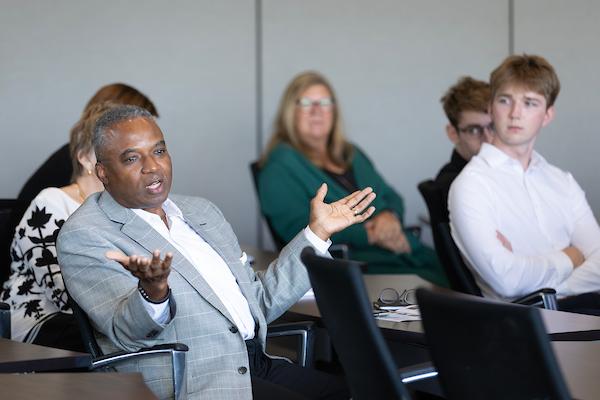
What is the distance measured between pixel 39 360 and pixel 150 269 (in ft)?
0.96

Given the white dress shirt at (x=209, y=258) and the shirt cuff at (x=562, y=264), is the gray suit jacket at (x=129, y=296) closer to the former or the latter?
the white dress shirt at (x=209, y=258)

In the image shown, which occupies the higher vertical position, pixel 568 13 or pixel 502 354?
pixel 568 13

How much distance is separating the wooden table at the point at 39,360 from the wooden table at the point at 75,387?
0.20 feet

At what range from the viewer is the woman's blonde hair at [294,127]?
4059 mm

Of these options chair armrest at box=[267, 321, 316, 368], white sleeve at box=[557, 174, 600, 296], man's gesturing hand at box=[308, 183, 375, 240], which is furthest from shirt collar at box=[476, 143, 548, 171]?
chair armrest at box=[267, 321, 316, 368]

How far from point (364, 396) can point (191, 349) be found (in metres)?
0.66

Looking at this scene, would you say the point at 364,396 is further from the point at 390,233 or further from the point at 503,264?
the point at 390,233

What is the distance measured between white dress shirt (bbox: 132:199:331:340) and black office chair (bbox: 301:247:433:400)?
0.62 metres

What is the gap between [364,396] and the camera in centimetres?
127

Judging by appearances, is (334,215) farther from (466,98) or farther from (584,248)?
(466,98)

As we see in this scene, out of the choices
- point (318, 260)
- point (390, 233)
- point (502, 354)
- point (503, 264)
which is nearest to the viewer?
point (502, 354)

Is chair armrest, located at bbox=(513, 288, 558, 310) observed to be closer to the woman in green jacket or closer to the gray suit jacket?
the gray suit jacket

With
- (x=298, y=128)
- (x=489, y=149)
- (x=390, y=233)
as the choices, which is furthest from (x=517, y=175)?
(x=298, y=128)

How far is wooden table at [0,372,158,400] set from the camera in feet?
3.90
